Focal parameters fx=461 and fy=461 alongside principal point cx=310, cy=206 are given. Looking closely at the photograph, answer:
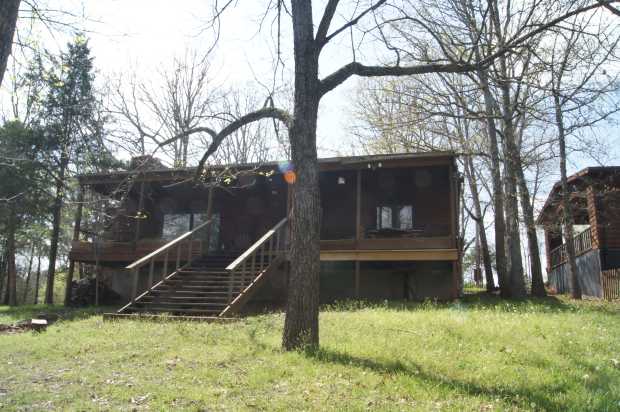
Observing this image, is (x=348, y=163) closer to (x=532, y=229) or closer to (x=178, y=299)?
(x=178, y=299)

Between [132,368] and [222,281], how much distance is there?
6908 mm

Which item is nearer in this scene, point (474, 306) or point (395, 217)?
point (474, 306)

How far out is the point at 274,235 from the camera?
58.1 feet

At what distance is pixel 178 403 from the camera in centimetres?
507

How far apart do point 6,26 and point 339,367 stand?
544 cm

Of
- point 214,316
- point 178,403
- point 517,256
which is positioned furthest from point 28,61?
point 517,256

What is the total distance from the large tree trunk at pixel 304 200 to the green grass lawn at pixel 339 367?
0.53m

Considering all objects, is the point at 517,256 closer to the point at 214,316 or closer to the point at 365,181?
the point at 365,181

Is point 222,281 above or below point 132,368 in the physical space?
above

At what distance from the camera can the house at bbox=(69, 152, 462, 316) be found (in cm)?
1418

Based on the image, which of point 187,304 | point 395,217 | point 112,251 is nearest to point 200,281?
point 187,304

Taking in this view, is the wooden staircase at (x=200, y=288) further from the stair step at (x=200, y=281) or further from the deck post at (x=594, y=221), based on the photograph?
the deck post at (x=594, y=221)

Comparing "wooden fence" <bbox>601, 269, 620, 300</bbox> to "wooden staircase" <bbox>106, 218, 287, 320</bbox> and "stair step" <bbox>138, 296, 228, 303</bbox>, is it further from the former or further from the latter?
"stair step" <bbox>138, 296, 228, 303</bbox>

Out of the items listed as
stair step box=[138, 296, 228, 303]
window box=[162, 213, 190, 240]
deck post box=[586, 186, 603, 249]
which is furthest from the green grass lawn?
deck post box=[586, 186, 603, 249]
